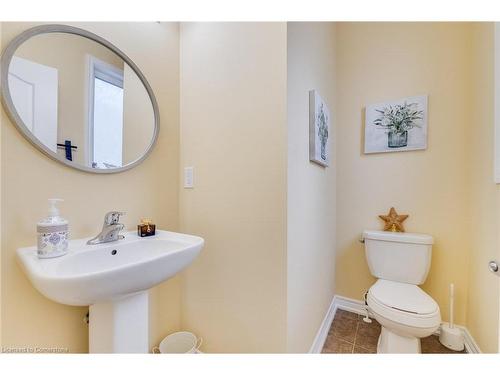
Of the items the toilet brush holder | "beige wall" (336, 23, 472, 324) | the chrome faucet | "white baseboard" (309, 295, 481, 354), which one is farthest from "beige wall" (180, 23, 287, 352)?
the toilet brush holder

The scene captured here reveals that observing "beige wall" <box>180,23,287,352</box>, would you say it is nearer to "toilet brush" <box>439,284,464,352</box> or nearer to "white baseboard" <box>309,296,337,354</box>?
"white baseboard" <box>309,296,337,354</box>

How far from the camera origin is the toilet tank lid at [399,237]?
1.33 meters

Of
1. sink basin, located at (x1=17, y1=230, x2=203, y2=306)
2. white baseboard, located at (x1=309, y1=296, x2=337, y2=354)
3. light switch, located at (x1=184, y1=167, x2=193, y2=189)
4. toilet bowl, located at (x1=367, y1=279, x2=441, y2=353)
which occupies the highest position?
light switch, located at (x1=184, y1=167, x2=193, y2=189)

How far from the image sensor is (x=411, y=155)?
1.47 m

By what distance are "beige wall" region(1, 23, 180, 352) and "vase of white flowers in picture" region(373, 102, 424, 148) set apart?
152 cm

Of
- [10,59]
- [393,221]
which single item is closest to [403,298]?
[393,221]

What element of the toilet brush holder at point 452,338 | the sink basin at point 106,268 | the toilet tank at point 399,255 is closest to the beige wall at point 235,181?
the sink basin at point 106,268

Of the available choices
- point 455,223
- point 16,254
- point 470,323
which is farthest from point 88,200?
point 470,323

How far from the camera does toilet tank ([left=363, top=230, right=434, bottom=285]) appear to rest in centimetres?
132

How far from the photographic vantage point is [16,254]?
68 centimetres

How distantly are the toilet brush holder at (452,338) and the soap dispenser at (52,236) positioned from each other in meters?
2.09

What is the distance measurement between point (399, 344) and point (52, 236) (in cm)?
165

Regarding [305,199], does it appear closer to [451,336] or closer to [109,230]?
[109,230]
